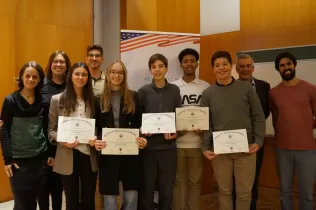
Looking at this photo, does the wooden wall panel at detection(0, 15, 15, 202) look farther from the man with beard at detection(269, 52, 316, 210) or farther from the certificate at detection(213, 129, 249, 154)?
the man with beard at detection(269, 52, 316, 210)

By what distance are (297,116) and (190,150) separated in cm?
110

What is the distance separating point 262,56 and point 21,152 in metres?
3.49

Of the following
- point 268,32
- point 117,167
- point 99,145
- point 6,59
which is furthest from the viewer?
point 268,32

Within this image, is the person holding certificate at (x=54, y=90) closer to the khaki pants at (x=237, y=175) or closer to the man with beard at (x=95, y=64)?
the man with beard at (x=95, y=64)

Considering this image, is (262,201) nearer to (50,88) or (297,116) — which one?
(297,116)

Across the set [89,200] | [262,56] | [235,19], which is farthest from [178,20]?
[89,200]

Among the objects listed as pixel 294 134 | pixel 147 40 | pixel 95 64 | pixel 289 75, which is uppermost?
pixel 147 40

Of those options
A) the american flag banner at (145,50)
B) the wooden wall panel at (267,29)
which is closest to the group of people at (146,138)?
the american flag banner at (145,50)

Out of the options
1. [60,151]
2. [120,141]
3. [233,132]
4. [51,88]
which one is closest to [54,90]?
[51,88]

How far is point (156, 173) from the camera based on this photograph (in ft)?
9.20

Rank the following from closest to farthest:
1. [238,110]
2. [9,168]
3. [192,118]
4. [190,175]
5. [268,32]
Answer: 1. [9,168]
2. [238,110]
3. [192,118]
4. [190,175]
5. [268,32]

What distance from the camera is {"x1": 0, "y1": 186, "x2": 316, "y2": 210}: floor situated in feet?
12.6

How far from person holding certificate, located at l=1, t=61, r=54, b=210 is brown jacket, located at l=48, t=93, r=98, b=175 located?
92 mm

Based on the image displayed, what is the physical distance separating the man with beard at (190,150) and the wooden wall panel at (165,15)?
133 centimetres
